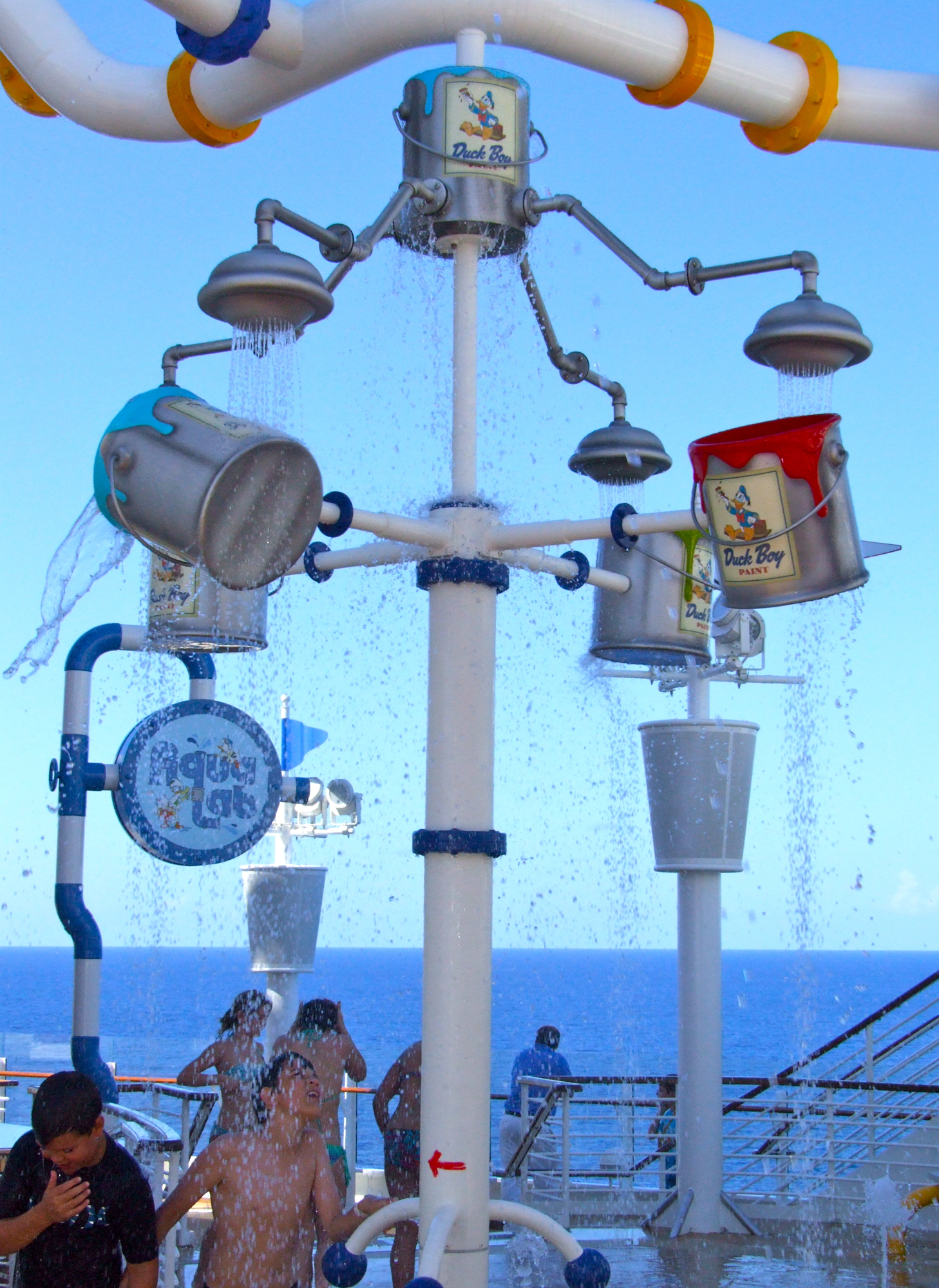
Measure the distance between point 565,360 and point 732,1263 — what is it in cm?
447

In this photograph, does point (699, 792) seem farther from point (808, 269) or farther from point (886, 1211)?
point (808, 269)

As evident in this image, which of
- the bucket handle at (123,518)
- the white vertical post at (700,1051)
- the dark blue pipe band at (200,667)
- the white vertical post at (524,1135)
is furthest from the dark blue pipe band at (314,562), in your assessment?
the white vertical post at (524,1135)

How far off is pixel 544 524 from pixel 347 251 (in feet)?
3.15

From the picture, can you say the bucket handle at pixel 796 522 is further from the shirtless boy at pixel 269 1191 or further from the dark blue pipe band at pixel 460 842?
the shirtless boy at pixel 269 1191

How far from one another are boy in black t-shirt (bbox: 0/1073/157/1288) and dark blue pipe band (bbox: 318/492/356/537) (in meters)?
1.48

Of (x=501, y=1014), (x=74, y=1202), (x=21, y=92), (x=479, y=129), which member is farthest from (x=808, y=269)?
(x=501, y=1014)

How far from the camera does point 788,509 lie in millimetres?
3564

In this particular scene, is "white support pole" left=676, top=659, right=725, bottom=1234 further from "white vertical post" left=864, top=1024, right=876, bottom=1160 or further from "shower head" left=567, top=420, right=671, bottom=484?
"shower head" left=567, top=420, right=671, bottom=484

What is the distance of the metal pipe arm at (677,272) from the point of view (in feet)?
13.1

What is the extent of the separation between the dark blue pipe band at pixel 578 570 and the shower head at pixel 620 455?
1.46 feet

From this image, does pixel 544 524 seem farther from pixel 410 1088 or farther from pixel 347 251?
pixel 410 1088

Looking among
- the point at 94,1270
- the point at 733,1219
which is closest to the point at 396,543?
the point at 94,1270

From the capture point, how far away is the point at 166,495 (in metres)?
3.19

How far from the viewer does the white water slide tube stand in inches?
143
